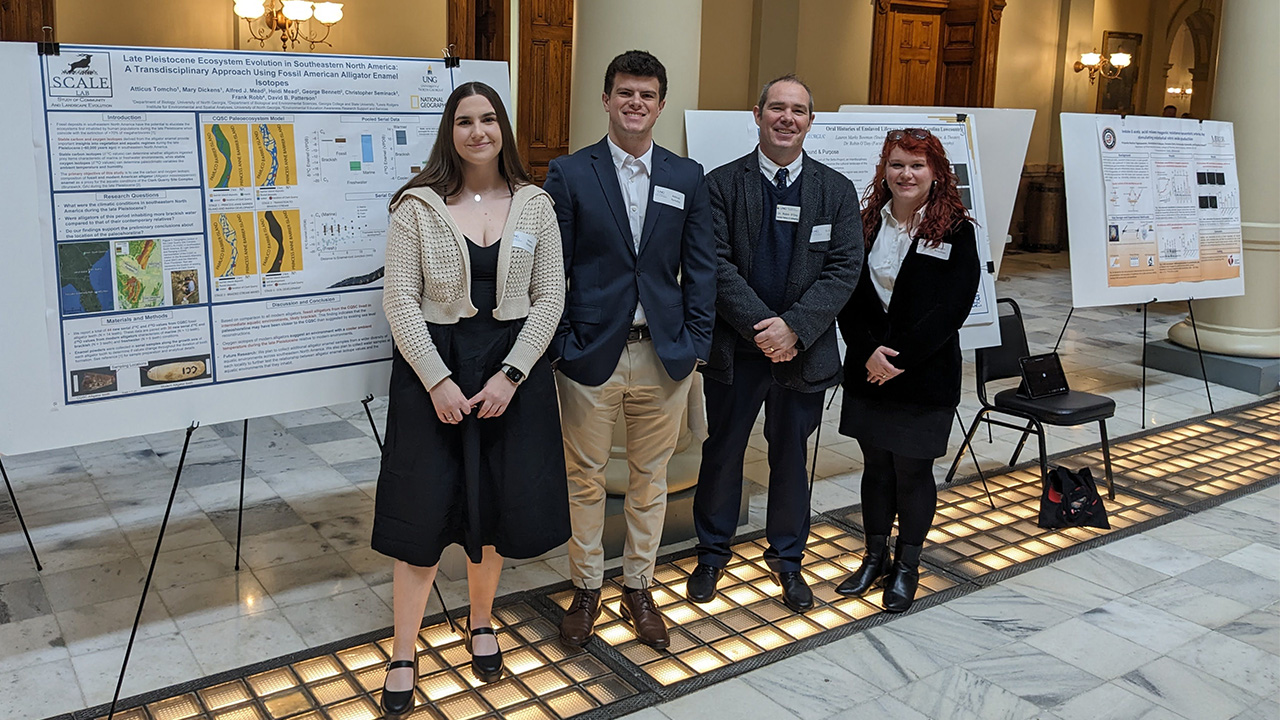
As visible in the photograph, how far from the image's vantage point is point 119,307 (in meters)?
3.01

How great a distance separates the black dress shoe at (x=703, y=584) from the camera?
3820 millimetres

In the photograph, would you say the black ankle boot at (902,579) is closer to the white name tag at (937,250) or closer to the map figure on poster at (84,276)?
the white name tag at (937,250)

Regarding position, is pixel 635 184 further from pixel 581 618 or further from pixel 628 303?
pixel 581 618

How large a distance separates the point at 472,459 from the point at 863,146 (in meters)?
2.56

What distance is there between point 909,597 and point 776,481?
0.61m

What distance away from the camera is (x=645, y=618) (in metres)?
3.50

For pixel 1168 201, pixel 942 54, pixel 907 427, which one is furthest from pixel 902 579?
pixel 942 54

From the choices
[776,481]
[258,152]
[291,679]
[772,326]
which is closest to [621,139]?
[772,326]

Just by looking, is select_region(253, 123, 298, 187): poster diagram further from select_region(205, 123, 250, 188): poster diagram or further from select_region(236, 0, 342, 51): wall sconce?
select_region(236, 0, 342, 51): wall sconce

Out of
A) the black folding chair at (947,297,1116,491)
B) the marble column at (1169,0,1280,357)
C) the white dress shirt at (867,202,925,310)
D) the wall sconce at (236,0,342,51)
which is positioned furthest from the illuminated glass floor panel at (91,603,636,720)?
the wall sconce at (236,0,342,51)

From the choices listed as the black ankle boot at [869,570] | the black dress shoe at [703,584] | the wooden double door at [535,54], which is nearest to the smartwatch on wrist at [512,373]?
the black dress shoe at [703,584]

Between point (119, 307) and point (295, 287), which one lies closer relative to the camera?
point (119, 307)

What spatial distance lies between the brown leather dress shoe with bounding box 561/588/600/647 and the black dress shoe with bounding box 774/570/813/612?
699 mm

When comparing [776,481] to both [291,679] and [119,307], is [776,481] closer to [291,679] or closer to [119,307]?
[291,679]
